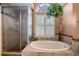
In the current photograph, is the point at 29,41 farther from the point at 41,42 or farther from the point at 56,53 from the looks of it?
the point at 56,53

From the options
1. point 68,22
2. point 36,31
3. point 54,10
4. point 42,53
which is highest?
point 54,10

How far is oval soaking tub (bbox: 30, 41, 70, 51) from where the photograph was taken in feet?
4.94

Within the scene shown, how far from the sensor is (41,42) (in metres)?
1.54

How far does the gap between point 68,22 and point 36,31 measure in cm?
39

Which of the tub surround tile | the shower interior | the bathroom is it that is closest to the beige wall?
the bathroom

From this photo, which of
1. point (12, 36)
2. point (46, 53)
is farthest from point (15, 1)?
point (46, 53)

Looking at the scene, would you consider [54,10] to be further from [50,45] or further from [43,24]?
[50,45]

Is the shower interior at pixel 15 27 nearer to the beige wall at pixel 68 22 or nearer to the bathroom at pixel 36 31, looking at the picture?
the bathroom at pixel 36 31

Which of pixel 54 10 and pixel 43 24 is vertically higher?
pixel 54 10

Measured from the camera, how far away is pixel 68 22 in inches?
59.9

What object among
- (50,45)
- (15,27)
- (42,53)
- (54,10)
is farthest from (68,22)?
(15,27)

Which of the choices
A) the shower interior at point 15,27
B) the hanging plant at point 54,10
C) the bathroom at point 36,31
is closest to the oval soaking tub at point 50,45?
the bathroom at point 36,31

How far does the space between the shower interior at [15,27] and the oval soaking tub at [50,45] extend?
13 centimetres

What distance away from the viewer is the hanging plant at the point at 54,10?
1474 millimetres
